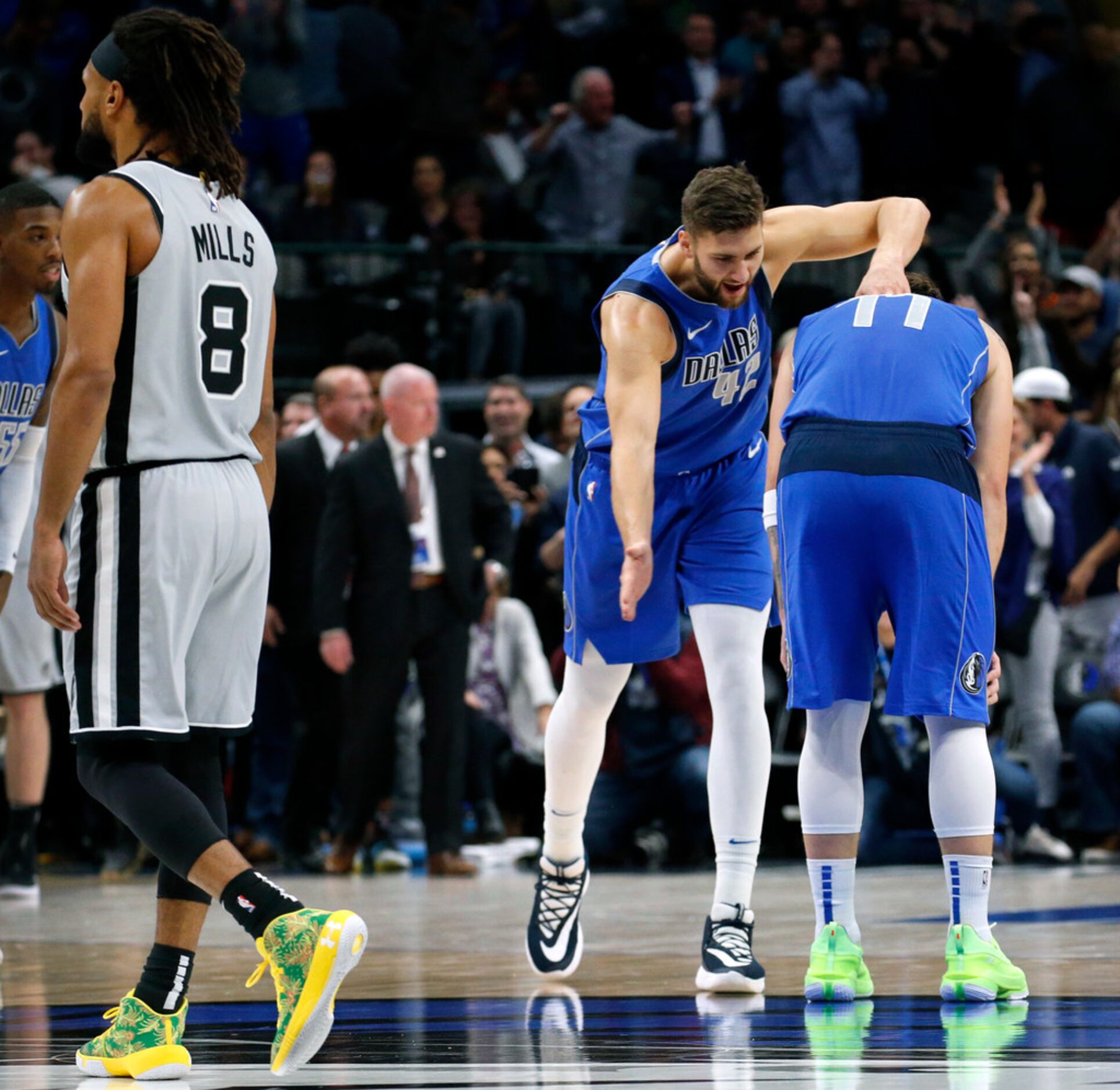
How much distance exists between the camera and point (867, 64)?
50.6 feet

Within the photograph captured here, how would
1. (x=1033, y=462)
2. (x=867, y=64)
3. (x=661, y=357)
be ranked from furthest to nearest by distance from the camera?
(x=867, y=64) → (x=1033, y=462) → (x=661, y=357)

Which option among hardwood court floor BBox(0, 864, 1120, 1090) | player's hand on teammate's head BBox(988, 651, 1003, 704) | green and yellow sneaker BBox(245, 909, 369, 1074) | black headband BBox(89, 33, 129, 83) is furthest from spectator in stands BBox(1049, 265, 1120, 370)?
green and yellow sneaker BBox(245, 909, 369, 1074)

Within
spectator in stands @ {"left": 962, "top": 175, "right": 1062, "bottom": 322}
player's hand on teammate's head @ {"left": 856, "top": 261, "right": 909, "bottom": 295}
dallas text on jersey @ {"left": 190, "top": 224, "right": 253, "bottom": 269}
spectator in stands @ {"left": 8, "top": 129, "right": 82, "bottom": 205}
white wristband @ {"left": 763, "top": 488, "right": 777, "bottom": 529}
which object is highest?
spectator in stands @ {"left": 8, "top": 129, "right": 82, "bottom": 205}

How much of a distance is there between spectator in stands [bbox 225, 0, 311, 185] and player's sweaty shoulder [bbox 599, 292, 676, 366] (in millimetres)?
10213

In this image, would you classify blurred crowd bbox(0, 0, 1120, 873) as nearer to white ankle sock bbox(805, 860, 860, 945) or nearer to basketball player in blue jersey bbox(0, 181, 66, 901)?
white ankle sock bbox(805, 860, 860, 945)

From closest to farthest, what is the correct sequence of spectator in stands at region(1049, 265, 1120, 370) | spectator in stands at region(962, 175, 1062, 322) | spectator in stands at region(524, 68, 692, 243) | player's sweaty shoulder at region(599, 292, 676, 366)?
player's sweaty shoulder at region(599, 292, 676, 366) → spectator in stands at region(962, 175, 1062, 322) → spectator in stands at region(1049, 265, 1120, 370) → spectator in stands at region(524, 68, 692, 243)

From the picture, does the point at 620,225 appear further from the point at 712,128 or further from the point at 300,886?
the point at 300,886

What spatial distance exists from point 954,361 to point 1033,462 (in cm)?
559

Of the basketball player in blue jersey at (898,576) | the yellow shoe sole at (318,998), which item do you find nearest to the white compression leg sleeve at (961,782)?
the basketball player in blue jersey at (898,576)

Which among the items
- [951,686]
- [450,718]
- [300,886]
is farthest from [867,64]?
[951,686]

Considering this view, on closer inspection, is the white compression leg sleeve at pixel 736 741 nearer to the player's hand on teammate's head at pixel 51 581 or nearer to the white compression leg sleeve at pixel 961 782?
the white compression leg sleeve at pixel 961 782

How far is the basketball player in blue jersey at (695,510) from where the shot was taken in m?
4.89

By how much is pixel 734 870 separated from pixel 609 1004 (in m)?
0.60

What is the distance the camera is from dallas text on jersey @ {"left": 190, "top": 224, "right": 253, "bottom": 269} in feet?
13.1
